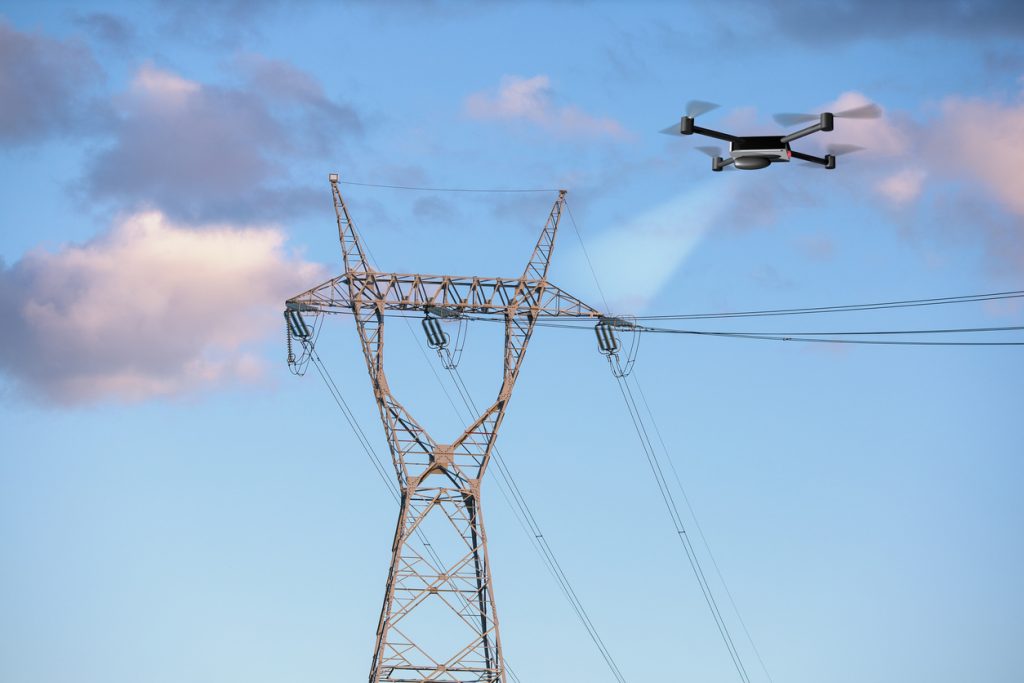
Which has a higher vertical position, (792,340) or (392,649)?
(792,340)

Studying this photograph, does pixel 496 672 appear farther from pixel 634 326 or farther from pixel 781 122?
pixel 781 122

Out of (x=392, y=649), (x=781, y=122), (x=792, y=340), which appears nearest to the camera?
(x=781, y=122)

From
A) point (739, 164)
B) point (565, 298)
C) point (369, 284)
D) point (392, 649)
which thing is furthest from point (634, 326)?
point (739, 164)

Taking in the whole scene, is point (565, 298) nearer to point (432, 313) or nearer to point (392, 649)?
point (432, 313)

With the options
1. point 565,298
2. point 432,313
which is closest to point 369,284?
point 432,313

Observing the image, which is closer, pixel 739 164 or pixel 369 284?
pixel 739 164

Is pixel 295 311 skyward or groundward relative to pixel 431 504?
skyward

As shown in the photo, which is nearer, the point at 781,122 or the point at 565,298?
the point at 781,122

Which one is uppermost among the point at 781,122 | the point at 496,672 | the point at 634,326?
the point at 634,326

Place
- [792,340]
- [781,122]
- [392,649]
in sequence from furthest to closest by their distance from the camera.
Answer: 1. [392,649]
2. [792,340]
3. [781,122]
